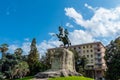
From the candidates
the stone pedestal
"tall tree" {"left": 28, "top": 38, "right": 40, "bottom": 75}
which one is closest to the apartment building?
"tall tree" {"left": 28, "top": 38, "right": 40, "bottom": 75}

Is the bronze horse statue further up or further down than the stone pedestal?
further up

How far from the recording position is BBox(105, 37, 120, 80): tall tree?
56.6 meters

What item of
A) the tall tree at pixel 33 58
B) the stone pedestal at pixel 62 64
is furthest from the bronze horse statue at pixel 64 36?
the tall tree at pixel 33 58

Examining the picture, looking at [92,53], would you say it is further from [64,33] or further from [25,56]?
[64,33]

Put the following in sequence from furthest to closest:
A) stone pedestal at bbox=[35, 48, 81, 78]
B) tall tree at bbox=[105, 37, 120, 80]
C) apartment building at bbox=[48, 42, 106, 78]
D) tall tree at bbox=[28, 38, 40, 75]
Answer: apartment building at bbox=[48, 42, 106, 78], tall tree at bbox=[28, 38, 40, 75], tall tree at bbox=[105, 37, 120, 80], stone pedestal at bbox=[35, 48, 81, 78]

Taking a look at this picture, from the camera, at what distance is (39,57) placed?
295ft

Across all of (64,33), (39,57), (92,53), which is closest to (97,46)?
(92,53)

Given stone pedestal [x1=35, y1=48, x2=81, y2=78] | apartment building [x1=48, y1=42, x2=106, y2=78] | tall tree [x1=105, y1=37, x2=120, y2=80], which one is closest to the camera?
stone pedestal [x1=35, y1=48, x2=81, y2=78]

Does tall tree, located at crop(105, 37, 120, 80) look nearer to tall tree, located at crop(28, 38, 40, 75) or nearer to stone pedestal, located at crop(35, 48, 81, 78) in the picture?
stone pedestal, located at crop(35, 48, 81, 78)

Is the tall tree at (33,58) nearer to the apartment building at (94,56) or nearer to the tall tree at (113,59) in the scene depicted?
the apartment building at (94,56)

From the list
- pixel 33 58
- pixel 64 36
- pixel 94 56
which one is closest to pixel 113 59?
pixel 64 36

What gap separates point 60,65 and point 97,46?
56919 millimetres

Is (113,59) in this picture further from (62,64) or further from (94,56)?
(94,56)

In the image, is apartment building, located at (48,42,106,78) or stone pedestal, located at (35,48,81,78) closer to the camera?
stone pedestal, located at (35,48,81,78)
